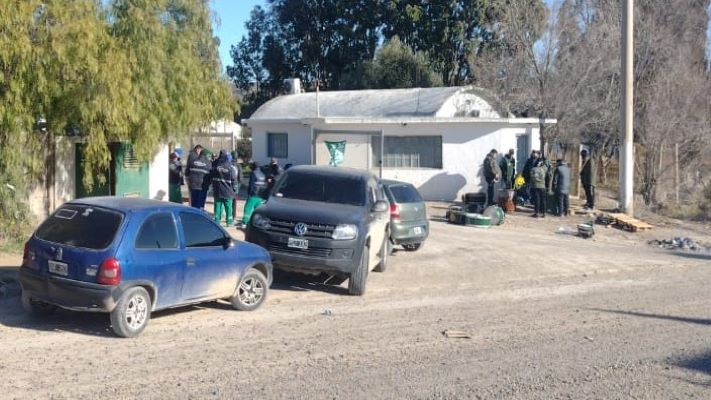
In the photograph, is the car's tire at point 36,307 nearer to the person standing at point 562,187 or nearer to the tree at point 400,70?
the person standing at point 562,187

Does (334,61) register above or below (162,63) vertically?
above

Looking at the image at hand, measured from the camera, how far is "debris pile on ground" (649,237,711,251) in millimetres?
20312

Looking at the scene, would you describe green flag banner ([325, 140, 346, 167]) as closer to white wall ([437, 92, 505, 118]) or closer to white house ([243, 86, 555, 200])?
white house ([243, 86, 555, 200])

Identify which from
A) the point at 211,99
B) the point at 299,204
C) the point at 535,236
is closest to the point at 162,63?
the point at 211,99

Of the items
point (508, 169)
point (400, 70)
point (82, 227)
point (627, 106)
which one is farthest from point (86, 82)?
point (400, 70)

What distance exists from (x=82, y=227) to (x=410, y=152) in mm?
19442

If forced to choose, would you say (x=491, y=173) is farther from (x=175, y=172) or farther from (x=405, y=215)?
(x=175, y=172)

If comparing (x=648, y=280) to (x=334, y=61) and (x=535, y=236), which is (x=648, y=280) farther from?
(x=334, y=61)

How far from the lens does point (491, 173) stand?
2456cm

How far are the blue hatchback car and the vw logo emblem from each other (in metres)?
1.97

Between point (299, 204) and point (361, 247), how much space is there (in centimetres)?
135

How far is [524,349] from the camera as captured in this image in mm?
9016

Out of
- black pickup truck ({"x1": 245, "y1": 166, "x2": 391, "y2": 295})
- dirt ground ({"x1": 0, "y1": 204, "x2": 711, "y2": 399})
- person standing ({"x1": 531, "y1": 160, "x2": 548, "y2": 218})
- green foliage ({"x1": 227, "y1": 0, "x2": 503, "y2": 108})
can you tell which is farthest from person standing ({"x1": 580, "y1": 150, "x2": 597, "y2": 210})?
green foliage ({"x1": 227, "y1": 0, "x2": 503, "y2": 108})

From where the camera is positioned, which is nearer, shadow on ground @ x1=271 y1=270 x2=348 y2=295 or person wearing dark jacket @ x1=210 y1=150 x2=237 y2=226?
shadow on ground @ x1=271 y1=270 x2=348 y2=295
